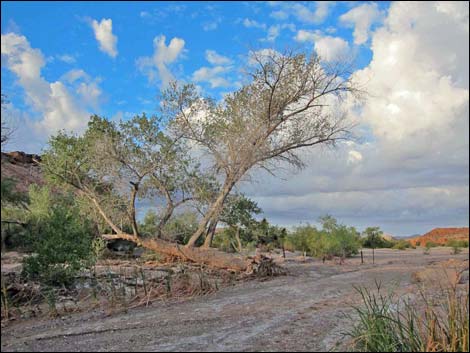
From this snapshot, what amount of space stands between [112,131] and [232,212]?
6.73 metres

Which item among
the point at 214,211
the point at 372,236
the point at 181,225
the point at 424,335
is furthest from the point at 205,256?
the point at 372,236

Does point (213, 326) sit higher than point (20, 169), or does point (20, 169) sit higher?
point (20, 169)

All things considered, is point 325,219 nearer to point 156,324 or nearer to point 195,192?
point 195,192

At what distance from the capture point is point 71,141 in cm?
1784

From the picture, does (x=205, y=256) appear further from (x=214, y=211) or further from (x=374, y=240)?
(x=374, y=240)

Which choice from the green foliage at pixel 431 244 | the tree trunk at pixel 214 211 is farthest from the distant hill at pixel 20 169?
the green foliage at pixel 431 244

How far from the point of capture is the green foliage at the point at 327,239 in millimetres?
26859

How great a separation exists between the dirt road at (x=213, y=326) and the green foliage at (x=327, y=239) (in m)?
14.3

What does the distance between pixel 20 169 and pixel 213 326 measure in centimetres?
1393

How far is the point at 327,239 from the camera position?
87.7 ft

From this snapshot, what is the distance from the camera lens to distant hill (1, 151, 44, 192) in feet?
26.0

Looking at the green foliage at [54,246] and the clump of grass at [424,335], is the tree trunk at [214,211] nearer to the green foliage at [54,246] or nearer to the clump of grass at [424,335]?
the green foliage at [54,246]

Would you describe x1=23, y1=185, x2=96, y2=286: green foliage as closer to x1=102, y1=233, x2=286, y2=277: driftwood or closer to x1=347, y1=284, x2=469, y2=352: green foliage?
x1=102, y1=233, x2=286, y2=277: driftwood

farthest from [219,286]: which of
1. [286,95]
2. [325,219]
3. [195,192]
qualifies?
[325,219]
